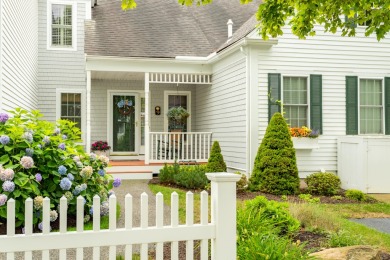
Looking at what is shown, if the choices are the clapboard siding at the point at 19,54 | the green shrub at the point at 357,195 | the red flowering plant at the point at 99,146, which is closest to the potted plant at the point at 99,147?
the red flowering plant at the point at 99,146

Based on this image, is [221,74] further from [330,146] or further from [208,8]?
[208,8]

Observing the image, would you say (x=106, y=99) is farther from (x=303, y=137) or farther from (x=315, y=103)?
(x=315, y=103)

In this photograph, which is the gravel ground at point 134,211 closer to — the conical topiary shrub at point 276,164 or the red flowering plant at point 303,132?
the conical topiary shrub at point 276,164

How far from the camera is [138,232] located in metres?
2.91

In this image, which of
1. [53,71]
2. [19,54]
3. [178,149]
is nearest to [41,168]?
[19,54]

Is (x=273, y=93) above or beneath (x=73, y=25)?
beneath

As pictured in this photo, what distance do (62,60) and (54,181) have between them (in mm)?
10810

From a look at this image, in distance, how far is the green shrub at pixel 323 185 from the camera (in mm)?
9695

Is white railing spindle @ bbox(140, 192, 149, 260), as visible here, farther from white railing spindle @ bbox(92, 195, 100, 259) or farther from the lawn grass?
the lawn grass

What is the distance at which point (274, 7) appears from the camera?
19.7 feet

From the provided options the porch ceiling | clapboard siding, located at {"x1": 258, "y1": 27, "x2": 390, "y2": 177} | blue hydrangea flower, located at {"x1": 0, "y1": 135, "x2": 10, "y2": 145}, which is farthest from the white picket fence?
the porch ceiling

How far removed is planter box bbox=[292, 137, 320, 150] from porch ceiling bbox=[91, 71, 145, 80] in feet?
18.2

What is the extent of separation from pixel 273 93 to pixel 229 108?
63.0 inches

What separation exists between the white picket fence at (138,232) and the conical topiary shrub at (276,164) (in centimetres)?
654
